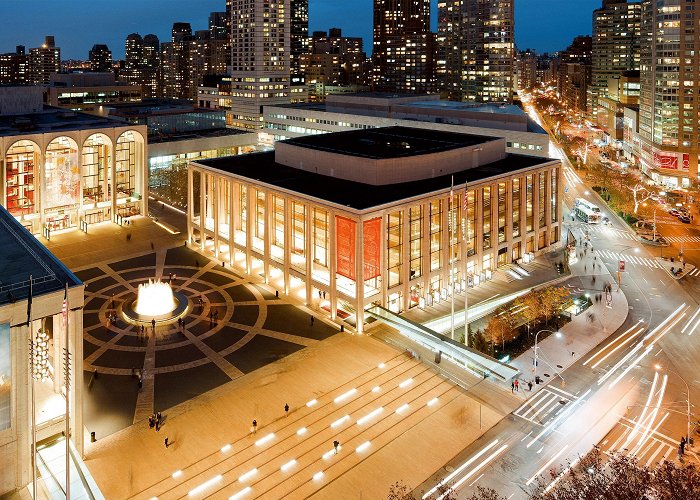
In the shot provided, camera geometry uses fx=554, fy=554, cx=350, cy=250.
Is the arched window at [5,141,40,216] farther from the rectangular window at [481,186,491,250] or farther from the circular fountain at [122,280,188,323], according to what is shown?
the rectangular window at [481,186,491,250]

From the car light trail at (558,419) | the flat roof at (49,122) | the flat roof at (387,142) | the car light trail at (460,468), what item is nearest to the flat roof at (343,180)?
the flat roof at (387,142)

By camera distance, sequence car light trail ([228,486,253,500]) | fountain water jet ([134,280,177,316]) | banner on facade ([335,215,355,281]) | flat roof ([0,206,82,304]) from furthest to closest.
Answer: fountain water jet ([134,280,177,316]), banner on facade ([335,215,355,281]), car light trail ([228,486,253,500]), flat roof ([0,206,82,304])

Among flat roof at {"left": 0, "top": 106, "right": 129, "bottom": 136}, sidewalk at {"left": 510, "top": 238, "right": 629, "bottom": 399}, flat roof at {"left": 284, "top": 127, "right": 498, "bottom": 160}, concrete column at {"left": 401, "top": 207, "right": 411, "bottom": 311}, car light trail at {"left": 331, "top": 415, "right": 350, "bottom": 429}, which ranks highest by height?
flat roof at {"left": 0, "top": 106, "right": 129, "bottom": 136}

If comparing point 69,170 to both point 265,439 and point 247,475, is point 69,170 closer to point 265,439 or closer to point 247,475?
point 265,439

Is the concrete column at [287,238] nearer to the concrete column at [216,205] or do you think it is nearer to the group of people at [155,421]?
the concrete column at [216,205]

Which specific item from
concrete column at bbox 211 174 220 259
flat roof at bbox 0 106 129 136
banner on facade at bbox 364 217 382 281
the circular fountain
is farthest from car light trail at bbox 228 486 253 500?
Result: flat roof at bbox 0 106 129 136

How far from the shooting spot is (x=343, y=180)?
2739 inches

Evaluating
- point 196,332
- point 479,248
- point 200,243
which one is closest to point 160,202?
point 200,243

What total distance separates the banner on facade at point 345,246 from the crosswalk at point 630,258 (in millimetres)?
47527

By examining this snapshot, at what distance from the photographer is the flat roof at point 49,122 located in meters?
80.1

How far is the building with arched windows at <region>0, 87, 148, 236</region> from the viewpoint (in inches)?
3061

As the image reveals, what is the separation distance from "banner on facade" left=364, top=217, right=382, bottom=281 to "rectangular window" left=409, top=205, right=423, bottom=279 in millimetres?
4422

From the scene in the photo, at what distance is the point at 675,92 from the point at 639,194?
81.2 ft

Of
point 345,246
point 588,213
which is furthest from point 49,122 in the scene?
point 588,213
